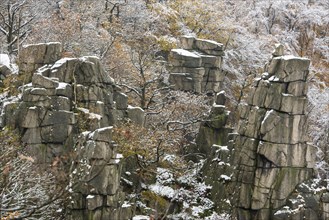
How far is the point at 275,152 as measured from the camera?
2367 centimetres

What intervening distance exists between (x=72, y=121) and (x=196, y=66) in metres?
13.7

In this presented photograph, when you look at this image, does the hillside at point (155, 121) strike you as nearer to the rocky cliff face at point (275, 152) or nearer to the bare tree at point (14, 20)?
the rocky cliff face at point (275, 152)

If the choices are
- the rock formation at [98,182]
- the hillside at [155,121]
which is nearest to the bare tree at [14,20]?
the hillside at [155,121]

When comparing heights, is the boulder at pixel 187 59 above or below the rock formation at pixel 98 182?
above

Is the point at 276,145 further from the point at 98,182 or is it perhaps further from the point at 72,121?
the point at 72,121

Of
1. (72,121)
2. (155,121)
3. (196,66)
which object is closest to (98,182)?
(72,121)

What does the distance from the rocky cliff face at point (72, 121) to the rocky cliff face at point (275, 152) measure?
305 inches

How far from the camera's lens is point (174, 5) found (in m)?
39.0

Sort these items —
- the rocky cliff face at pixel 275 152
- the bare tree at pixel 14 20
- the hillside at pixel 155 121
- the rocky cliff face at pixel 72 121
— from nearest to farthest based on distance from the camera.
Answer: the rocky cliff face at pixel 72 121 → the hillside at pixel 155 121 → the rocky cliff face at pixel 275 152 → the bare tree at pixel 14 20

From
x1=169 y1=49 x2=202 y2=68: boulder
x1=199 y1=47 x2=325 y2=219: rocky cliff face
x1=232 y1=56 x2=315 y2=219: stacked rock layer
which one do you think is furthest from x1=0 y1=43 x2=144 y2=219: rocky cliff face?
x1=169 y1=49 x2=202 y2=68: boulder

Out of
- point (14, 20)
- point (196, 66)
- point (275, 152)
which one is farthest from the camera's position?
point (196, 66)

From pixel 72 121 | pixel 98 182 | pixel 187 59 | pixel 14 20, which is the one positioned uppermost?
pixel 14 20

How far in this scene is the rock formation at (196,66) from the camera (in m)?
31.4

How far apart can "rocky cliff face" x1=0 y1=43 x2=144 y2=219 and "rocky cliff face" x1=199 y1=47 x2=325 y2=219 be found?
776 cm
